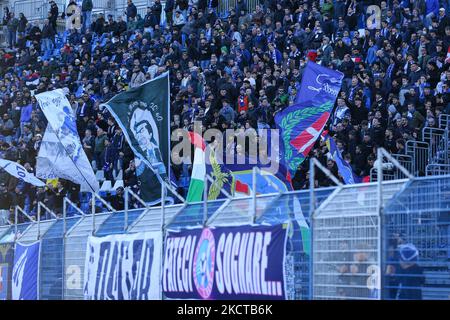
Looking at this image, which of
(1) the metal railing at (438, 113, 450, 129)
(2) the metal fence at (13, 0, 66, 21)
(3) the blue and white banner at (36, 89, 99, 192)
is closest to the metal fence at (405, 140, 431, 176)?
(1) the metal railing at (438, 113, 450, 129)

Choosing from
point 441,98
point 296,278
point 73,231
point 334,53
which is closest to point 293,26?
point 334,53

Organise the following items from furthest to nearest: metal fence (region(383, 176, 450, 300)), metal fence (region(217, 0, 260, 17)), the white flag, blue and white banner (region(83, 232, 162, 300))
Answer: metal fence (region(217, 0, 260, 17)) → the white flag → blue and white banner (region(83, 232, 162, 300)) → metal fence (region(383, 176, 450, 300))

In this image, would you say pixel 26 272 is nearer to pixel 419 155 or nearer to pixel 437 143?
pixel 419 155

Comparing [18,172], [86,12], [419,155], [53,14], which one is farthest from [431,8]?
[53,14]

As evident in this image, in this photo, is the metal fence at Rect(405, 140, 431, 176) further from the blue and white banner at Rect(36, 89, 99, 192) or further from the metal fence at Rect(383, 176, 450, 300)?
the metal fence at Rect(383, 176, 450, 300)

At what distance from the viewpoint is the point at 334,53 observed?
23.4m

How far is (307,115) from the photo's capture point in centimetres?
1756

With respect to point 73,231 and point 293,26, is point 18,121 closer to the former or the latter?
point 293,26

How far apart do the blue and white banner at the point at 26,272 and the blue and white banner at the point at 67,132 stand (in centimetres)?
344

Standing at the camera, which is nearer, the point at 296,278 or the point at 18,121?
the point at 296,278

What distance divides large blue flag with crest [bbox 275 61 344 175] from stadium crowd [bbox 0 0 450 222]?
1.30m

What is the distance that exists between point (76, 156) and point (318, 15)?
8.89 m

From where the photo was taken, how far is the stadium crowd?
2011 centimetres

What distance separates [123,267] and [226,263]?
7.65 feet
